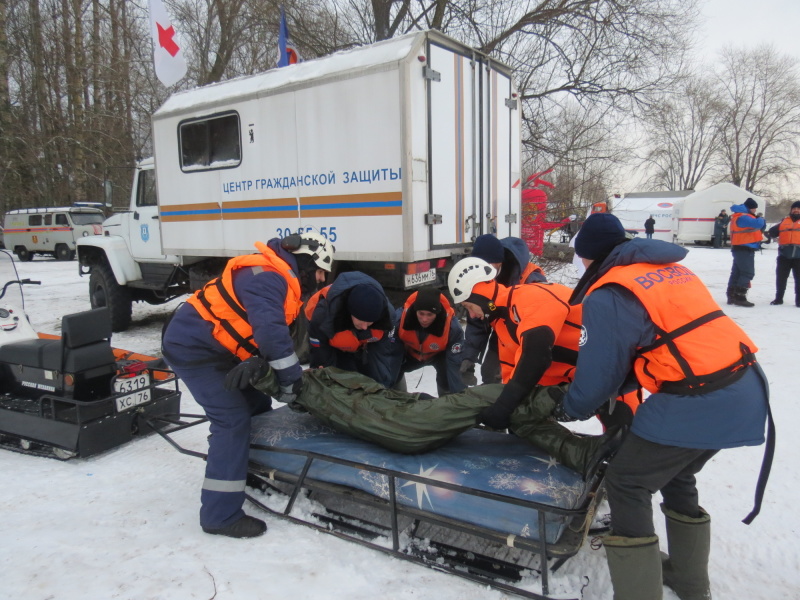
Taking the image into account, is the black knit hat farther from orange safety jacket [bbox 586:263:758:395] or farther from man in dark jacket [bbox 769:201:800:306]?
man in dark jacket [bbox 769:201:800:306]

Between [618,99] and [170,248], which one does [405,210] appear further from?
[618,99]

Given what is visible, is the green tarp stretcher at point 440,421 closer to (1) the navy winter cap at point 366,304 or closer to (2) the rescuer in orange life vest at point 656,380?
(2) the rescuer in orange life vest at point 656,380

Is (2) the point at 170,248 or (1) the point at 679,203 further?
(1) the point at 679,203

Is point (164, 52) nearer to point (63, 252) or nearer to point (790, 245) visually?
point (790, 245)

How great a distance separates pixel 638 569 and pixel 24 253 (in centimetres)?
2494

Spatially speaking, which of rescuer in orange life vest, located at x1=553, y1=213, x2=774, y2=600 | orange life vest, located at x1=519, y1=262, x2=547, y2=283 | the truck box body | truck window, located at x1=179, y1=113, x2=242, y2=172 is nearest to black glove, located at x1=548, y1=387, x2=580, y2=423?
rescuer in orange life vest, located at x1=553, y1=213, x2=774, y2=600

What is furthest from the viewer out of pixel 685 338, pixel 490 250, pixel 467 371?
pixel 467 371

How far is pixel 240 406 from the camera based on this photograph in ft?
9.55

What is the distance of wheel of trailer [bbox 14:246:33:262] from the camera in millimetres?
21266

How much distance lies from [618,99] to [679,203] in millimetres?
14642

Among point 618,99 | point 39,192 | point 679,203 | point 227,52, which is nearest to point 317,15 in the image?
point 227,52

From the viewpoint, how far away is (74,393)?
12.6 ft

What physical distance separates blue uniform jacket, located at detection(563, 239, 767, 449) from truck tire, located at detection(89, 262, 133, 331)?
25.0 feet

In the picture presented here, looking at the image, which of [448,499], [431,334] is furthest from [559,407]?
[431,334]
